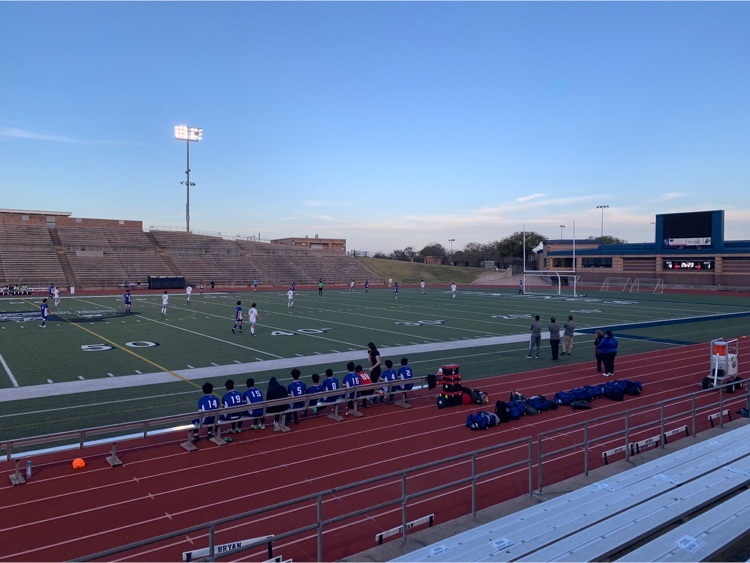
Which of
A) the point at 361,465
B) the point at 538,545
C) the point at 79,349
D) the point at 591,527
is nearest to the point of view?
the point at 538,545

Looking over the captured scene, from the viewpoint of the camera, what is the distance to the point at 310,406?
11664 millimetres

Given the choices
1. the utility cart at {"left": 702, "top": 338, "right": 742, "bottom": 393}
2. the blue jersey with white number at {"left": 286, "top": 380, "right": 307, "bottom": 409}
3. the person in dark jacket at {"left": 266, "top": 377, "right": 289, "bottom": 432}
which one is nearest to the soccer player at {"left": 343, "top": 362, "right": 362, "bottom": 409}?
the blue jersey with white number at {"left": 286, "top": 380, "right": 307, "bottom": 409}

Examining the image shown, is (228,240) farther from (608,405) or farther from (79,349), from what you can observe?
(608,405)

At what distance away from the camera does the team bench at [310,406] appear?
10.3m

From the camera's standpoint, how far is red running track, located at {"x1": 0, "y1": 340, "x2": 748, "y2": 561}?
684 cm

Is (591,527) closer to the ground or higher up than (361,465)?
higher up

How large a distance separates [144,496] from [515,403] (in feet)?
24.3

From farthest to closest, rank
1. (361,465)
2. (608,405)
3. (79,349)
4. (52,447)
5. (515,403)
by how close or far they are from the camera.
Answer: (79,349) < (608,405) < (515,403) < (52,447) < (361,465)

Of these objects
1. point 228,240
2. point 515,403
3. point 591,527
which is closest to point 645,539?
point 591,527

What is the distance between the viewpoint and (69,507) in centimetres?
771

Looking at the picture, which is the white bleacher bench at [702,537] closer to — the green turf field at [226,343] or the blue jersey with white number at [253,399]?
the blue jersey with white number at [253,399]

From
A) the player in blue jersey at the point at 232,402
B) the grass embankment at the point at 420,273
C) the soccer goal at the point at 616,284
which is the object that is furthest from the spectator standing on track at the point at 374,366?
the grass embankment at the point at 420,273

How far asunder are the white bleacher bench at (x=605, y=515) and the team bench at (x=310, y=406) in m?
5.80

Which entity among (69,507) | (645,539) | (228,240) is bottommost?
(69,507)
